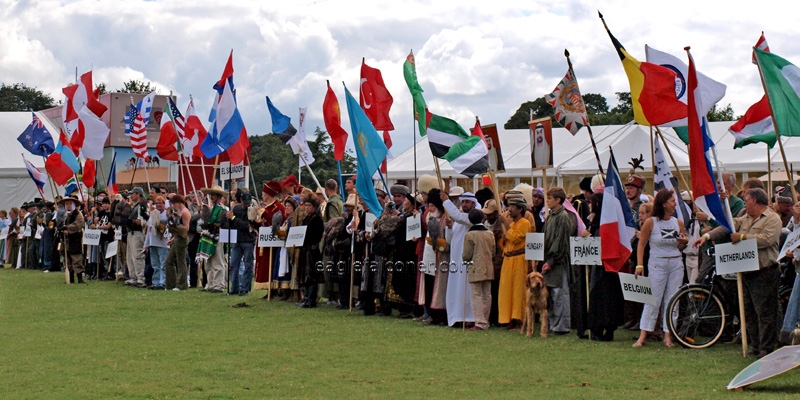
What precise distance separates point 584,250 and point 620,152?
696 inches

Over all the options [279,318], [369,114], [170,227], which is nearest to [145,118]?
[170,227]

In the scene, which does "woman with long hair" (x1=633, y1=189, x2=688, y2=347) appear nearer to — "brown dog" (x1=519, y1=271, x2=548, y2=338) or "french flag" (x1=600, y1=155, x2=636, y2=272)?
"french flag" (x1=600, y1=155, x2=636, y2=272)

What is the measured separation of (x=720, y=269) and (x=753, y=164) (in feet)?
62.9

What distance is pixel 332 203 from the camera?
19.4m

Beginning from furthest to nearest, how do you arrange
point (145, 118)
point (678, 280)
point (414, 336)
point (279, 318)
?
1. point (145, 118)
2. point (279, 318)
3. point (414, 336)
4. point (678, 280)

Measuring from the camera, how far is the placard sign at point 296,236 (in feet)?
61.5

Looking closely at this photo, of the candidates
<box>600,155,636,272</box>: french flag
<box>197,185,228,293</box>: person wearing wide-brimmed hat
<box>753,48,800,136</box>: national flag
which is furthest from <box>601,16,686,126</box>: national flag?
<box>197,185,228,293</box>: person wearing wide-brimmed hat

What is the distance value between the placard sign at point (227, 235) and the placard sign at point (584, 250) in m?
8.62

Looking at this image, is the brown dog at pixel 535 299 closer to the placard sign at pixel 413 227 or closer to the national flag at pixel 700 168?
the placard sign at pixel 413 227

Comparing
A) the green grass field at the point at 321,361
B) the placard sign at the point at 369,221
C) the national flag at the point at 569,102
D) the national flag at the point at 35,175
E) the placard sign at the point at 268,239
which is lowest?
the green grass field at the point at 321,361

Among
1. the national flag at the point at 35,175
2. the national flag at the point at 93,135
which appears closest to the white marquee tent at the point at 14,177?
the national flag at the point at 35,175

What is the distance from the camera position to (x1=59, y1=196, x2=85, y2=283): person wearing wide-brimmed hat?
24.8 meters

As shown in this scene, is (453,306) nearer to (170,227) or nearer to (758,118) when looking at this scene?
(758,118)

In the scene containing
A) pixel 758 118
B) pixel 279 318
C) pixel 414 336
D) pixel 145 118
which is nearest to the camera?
pixel 414 336
